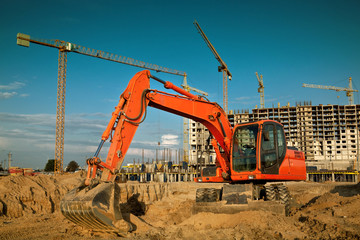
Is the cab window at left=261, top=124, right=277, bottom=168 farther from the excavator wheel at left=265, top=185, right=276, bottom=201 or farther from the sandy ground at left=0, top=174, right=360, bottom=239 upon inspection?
the sandy ground at left=0, top=174, right=360, bottom=239

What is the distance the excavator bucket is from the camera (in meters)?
8.59

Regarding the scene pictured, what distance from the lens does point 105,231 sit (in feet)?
30.5

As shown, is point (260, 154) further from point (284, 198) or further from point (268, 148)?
point (284, 198)

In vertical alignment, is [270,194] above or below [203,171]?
below

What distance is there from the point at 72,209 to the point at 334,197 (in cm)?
1201

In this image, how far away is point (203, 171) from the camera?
1345 centimetres

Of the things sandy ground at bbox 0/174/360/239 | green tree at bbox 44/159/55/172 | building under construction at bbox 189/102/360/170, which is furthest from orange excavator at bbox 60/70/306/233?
building under construction at bbox 189/102/360/170

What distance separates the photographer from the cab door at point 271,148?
37.8ft

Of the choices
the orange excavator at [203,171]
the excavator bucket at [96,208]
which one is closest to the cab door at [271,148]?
the orange excavator at [203,171]

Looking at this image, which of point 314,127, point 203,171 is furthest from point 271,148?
point 314,127

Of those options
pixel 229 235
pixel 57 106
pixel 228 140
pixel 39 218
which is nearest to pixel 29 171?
pixel 57 106

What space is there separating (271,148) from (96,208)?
6489mm

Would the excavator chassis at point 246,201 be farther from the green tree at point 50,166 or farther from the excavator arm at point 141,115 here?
the green tree at point 50,166

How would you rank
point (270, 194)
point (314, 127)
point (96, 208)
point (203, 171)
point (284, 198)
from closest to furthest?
point (96, 208), point (270, 194), point (284, 198), point (203, 171), point (314, 127)
